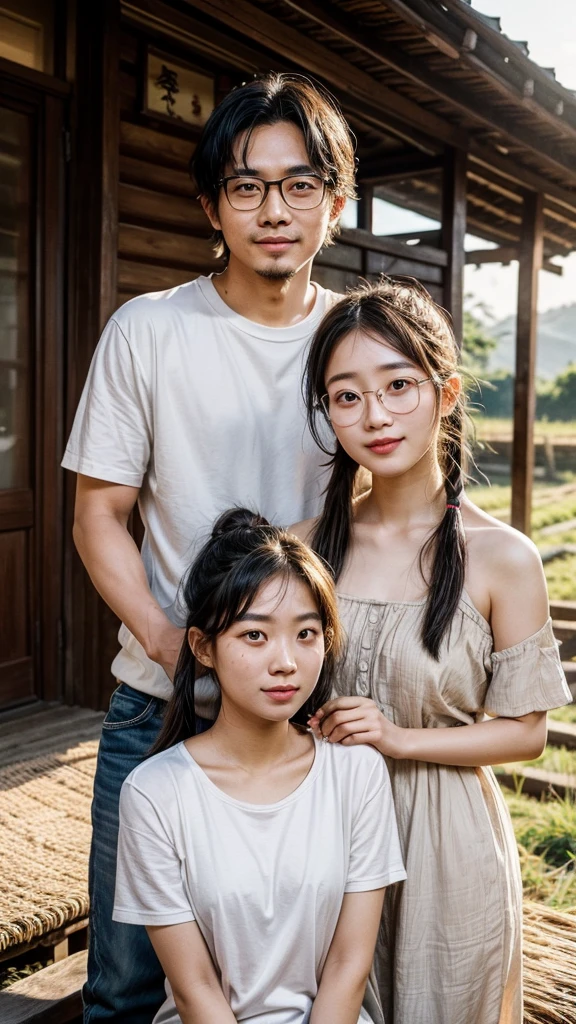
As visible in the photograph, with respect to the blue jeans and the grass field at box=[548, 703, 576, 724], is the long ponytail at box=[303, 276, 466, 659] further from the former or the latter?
the grass field at box=[548, 703, 576, 724]

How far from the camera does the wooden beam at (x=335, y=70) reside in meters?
4.00

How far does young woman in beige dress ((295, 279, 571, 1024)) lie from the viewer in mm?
1804

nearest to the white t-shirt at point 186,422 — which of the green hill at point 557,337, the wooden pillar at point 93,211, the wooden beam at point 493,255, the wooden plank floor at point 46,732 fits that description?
the wooden plank floor at point 46,732

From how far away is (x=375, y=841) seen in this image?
178cm

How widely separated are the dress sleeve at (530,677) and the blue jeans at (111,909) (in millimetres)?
756

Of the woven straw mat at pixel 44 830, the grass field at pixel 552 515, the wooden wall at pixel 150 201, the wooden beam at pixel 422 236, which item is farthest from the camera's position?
the grass field at pixel 552 515

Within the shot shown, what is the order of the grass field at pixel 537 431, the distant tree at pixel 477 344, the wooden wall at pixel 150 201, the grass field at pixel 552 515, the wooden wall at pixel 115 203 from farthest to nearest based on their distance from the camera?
the distant tree at pixel 477 344 → the grass field at pixel 537 431 → the grass field at pixel 552 515 → the wooden wall at pixel 150 201 → the wooden wall at pixel 115 203

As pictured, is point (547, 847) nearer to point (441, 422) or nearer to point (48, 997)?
point (48, 997)

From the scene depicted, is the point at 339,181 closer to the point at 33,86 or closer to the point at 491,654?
the point at 491,654

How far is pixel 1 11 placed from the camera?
4.07 m

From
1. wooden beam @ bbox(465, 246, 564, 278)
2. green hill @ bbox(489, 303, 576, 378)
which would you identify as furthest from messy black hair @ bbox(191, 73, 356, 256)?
green hill @ bbox(489, 303, 576, 378)

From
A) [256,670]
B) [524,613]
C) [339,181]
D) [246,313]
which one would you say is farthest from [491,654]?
[339,181]

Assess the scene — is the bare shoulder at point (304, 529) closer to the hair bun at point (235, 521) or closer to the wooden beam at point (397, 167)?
the hair bun at point (235, 521)

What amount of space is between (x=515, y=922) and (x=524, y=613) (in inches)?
24.4
